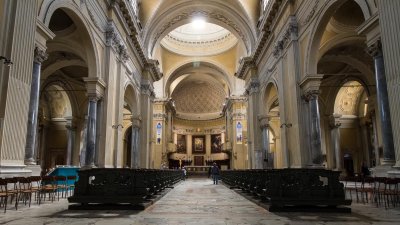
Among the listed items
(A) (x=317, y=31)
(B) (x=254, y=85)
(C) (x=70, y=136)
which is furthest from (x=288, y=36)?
(C) (x=70, y=136)

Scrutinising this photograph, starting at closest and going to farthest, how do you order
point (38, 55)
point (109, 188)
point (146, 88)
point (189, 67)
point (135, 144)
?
point (109, 188)
point (38, 55)
point (135, 144)
point (146, 88)
point (189, 67)

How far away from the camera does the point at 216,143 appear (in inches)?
1718

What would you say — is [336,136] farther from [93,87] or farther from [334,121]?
[93,87]

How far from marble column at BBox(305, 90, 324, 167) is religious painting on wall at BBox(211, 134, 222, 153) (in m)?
30.9

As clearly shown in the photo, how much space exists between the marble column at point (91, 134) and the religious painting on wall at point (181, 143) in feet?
101

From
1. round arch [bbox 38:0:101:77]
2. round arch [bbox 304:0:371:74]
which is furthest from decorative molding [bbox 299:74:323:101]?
round arch [bbox 38:0:101:77]

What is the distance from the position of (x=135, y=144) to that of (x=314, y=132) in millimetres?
12322

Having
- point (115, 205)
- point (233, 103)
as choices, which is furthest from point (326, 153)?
point (115, 205)

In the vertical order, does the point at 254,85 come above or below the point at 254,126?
above

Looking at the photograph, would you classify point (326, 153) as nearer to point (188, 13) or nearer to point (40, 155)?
point (188, 13)

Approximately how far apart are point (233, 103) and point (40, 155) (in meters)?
18.0

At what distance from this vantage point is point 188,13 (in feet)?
80.4

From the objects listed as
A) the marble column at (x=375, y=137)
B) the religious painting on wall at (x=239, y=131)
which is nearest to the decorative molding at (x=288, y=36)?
the marble column at (x=375, y=137)

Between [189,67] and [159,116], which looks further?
[189,67]
